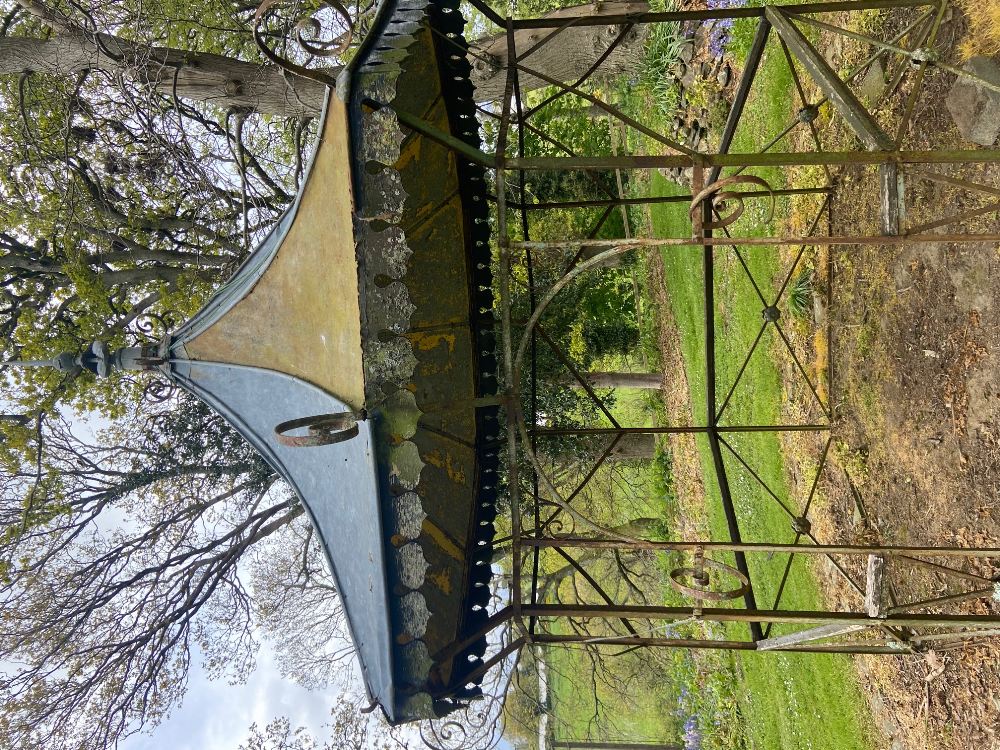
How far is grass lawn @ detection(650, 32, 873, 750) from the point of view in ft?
24.7

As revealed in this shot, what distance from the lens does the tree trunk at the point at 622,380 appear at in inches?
443

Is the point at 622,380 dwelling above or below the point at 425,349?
below

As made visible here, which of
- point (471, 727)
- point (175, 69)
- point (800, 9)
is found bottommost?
point (471, 727)

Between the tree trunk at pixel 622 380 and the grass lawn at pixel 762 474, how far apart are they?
4.06ft

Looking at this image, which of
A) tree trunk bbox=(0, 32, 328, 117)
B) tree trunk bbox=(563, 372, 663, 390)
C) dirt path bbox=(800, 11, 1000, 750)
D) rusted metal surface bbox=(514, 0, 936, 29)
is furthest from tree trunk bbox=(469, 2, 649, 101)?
tree trunk bbox=(563, 372, 663, 390)

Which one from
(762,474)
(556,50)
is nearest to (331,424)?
(556,50)

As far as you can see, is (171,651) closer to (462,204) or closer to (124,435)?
(124,435)

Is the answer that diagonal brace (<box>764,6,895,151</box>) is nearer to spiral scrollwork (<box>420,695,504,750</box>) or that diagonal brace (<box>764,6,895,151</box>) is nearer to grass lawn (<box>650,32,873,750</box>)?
spiral scrollwork (<box>420,695,504,750</box>)

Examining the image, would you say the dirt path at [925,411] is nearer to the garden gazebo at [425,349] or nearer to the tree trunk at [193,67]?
the garden gazebo at [425,349]

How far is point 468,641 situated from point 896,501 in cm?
391

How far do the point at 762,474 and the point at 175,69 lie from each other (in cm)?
856

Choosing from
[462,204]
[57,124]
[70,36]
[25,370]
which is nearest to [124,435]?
[25,370]

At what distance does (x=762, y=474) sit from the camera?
930cm

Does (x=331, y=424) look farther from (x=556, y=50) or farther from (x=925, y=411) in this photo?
(x=556, y=50)
